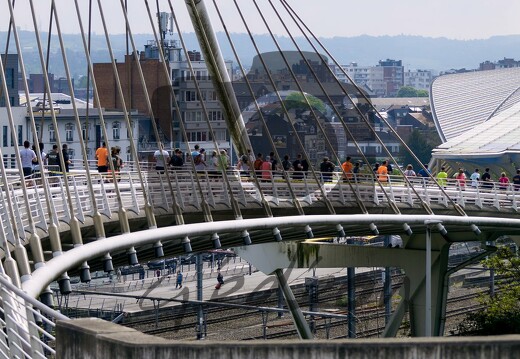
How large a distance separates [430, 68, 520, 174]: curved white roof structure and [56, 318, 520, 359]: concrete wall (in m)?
71.4

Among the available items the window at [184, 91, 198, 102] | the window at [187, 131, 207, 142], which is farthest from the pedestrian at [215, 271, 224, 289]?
the window at [187, 131, 207, 142]

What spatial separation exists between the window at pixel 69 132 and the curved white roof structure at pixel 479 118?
2031cm

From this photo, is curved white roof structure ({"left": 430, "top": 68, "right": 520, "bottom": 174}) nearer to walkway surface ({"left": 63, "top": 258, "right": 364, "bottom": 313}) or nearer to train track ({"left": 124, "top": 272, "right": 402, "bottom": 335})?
walkway surface ({"left": 63, "top": 258, "right": 364, "bottom": 313})

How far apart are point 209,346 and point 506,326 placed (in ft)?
125

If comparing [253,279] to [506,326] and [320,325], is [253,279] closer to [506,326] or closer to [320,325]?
[320,325]

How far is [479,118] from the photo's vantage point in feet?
367

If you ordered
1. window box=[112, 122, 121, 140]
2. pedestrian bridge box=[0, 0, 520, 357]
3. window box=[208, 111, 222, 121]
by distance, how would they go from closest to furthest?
pedestrian bridge box=[0, 0, 520, 357], window box=[112, 122, 121, 140], window box=[208, 111, 222, 121]

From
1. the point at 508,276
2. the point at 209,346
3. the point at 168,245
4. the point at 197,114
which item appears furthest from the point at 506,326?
the point at 197,114

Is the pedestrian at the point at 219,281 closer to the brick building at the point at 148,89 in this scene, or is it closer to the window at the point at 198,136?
the brick building at the point at 148,89

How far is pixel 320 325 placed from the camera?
5316 centimetres

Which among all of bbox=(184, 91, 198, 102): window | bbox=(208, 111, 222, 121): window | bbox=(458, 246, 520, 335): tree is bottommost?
bbox=(458, 246, 520, 335): tree

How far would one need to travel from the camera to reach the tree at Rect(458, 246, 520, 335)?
157 feet

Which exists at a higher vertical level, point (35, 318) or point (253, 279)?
point (35, 318)

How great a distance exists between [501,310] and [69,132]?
4614 centimetres
